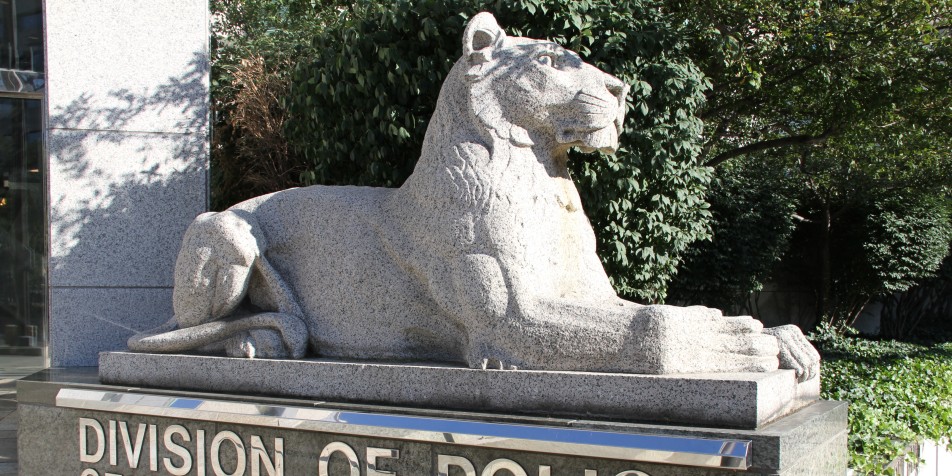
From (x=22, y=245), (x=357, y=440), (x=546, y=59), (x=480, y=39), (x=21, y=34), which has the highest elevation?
(x=21, y=34)

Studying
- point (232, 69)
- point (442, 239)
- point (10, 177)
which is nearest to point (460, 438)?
point (442, 239)

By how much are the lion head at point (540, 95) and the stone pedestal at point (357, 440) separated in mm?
1294

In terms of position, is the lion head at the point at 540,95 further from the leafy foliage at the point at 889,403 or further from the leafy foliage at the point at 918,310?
the leafy foliage at the point at 918,310

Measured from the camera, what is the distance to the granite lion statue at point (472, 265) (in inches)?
132

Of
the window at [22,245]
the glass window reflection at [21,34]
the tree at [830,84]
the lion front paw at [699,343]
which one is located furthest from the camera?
the tree at [830,84]

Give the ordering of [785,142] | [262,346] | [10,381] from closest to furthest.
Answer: [262,346] → [10,381] → [785,142]

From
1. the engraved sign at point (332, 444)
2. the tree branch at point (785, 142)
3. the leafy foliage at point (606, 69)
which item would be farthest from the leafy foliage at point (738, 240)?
the engraved sign at point (332, 444)

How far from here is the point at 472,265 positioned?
3.57m

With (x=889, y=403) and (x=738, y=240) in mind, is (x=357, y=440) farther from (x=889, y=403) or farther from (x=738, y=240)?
(x=738, y=240)

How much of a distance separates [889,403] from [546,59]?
382cm

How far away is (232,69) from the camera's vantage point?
920 cm

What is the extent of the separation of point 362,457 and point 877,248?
1346 centimetres

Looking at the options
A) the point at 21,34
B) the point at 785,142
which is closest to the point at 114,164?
the point at 21,34

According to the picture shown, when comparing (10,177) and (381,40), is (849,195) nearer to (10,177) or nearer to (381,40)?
(381,40)
